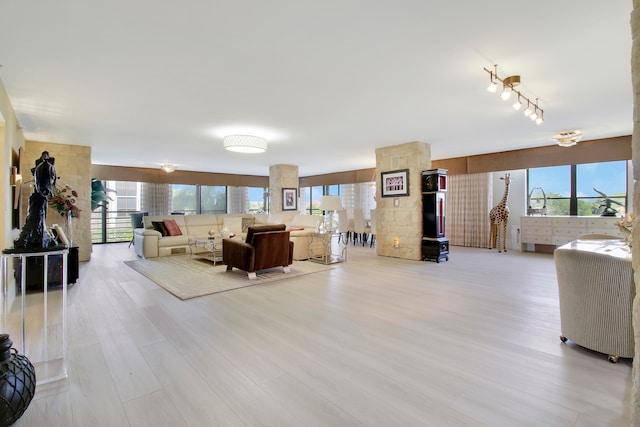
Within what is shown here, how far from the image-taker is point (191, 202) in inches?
423

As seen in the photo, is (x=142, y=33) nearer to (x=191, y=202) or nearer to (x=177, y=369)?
(x=177, y=369)

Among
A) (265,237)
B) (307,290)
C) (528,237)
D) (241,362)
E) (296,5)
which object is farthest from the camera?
(528,237)

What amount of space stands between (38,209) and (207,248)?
3956mm

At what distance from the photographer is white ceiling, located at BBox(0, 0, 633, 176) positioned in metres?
2.00

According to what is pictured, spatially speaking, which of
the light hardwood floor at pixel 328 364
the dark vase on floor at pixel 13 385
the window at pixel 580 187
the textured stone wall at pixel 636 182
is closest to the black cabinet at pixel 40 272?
the light hardwood floor at pixel 328 364

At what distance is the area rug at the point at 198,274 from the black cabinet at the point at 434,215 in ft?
6.99

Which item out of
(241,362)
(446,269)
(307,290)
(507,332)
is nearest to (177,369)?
(241,362)

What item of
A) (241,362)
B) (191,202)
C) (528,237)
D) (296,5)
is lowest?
(241,362)

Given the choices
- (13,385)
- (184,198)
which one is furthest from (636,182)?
(184,198)

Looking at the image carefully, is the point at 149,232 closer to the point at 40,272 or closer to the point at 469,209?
the point at 40,272

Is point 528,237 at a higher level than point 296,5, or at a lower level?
lower

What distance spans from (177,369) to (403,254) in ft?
16.5

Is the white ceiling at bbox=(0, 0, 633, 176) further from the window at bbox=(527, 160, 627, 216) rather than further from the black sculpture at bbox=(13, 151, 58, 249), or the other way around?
the window at bbox=(527, 160, 627, 216)

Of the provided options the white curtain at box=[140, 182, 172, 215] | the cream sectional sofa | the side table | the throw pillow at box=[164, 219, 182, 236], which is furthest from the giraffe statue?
the white curtain at box=[140, 182, 172, 215]
